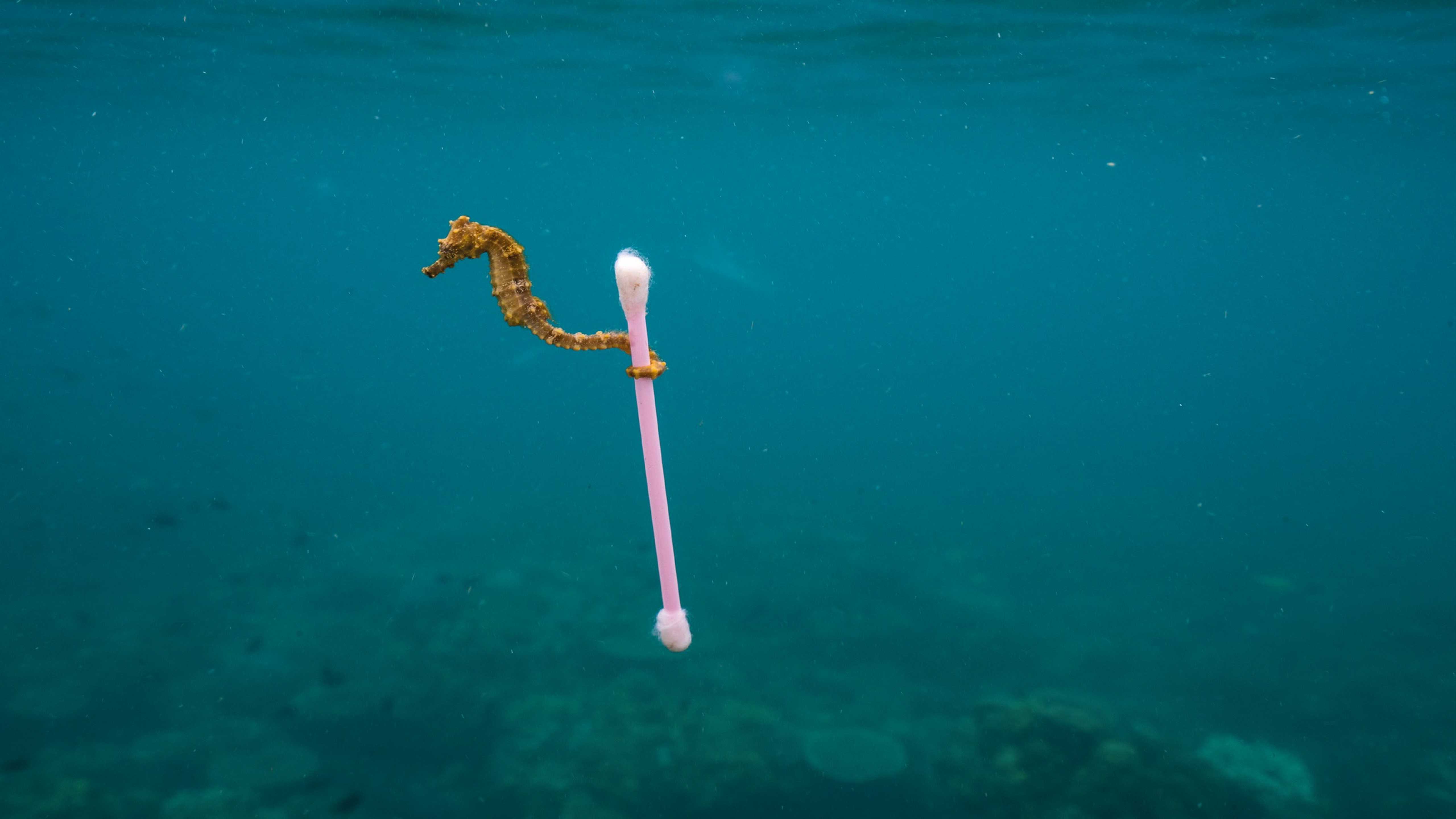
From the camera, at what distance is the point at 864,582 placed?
12.2 metres

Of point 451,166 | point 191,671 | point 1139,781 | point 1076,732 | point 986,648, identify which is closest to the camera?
point 1139,781

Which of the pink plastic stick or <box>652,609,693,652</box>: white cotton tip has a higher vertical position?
the pink plastic stick

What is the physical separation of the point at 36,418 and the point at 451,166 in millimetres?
16399

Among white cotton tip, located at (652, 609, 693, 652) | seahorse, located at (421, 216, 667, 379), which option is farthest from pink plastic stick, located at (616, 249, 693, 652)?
seahorse, located at (421, 216, 667, 379)

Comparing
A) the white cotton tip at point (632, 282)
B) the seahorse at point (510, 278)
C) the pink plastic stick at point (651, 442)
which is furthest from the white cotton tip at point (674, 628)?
the white cotton tip at point (632, 282)

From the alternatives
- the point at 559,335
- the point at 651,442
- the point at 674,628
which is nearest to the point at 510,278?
the point at 559,335

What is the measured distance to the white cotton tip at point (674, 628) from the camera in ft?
7.12

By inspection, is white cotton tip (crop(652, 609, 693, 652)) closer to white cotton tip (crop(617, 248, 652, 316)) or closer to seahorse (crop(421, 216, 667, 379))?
seahorse (crop(421, 216, 667, 379))

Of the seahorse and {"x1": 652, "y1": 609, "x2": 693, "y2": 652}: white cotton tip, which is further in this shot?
{"x1": 652, "y1": 609, "x2": 693, "y2": 652}: white cotton tip

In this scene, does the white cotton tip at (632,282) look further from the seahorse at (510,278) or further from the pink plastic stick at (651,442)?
the seahorse at (510,278)

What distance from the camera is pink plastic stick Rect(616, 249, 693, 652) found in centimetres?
159

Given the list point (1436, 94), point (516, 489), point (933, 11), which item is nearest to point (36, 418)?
point (516, 489)

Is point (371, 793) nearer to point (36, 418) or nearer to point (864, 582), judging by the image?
point (864, 582)

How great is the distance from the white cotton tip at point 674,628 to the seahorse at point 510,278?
2.20ft
